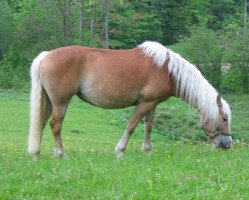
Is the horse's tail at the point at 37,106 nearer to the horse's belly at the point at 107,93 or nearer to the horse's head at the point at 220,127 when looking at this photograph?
the horse's belly at the point at 107,93

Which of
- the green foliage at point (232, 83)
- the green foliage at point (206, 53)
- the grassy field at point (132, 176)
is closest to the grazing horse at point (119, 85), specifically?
the grassy field at point (132, 176)

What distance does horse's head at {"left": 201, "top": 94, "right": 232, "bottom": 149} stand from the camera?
10.7 m

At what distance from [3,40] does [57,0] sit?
7635mm

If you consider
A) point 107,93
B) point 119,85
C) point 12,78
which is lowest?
point 12,78

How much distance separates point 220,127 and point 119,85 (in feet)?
7.12

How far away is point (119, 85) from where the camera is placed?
34.1 ft

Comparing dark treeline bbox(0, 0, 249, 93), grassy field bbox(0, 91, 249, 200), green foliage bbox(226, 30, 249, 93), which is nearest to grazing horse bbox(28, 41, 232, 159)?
grassy field bbox(0, 91, 249, 200)

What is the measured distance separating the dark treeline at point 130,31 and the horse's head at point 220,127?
34915 millimetres

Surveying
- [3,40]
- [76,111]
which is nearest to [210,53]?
[76,111]

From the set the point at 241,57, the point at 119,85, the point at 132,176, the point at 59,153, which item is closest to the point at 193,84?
the point at 119,85

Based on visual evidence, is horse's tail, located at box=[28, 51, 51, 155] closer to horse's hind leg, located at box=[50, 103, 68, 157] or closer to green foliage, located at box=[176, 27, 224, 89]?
horse's hind leg, located at box=[50, 103, 68, 157]

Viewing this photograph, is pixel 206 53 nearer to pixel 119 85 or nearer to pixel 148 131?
pixel 148 131

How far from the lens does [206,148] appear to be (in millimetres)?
10977

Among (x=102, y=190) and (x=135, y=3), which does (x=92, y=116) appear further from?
(x=135, y=3)
